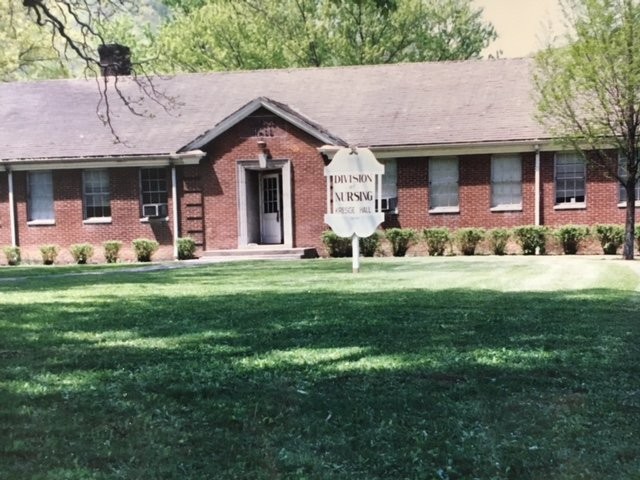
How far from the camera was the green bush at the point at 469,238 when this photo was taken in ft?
66.1

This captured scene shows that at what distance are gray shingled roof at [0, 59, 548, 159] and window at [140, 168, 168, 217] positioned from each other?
816mm

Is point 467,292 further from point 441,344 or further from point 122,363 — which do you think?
point 122,363

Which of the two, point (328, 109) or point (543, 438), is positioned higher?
point (328, 109)

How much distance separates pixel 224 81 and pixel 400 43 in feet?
48.3

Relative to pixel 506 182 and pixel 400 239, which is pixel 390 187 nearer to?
pixel 400 239

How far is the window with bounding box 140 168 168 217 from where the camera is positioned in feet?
72.2

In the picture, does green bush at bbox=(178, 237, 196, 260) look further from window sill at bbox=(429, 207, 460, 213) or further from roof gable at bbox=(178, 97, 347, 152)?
window sill at bbox=(429, 207, 460, 213)

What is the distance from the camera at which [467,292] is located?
9.88 meters

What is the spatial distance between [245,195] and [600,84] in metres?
10.4

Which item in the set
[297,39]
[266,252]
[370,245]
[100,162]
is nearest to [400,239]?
[370,245]

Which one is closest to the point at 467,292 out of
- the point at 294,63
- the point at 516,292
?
the point at 516,292

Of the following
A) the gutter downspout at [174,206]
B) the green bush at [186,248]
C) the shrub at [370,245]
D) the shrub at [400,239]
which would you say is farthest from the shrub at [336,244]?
the gutter downspout at [174,206]

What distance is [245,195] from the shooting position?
21.4 meters

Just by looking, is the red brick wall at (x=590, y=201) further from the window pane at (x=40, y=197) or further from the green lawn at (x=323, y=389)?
the window pane at (x=40, y=197)
